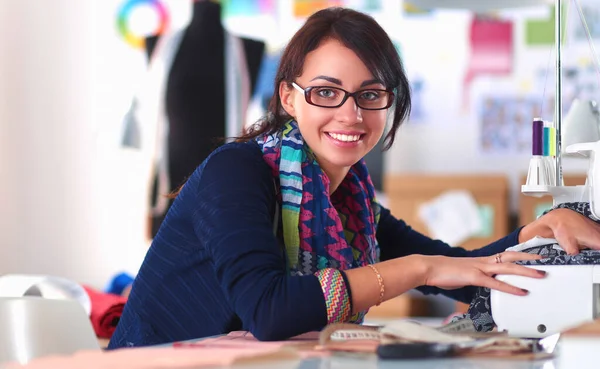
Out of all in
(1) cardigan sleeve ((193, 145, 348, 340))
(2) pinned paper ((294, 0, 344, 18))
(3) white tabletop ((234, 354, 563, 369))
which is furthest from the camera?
(2) pinned paper ((294, 0, 344, 18))

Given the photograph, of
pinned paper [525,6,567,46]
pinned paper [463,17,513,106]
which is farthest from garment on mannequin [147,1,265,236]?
pinned paper [525,6,567,46]

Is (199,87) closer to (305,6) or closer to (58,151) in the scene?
(305,6)

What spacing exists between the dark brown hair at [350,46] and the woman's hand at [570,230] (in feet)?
1.27

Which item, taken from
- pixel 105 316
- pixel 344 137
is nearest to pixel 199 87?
pixel 105 316

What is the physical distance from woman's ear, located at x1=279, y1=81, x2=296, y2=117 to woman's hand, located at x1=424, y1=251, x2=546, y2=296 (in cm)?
52

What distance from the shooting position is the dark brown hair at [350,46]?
1.71 meters

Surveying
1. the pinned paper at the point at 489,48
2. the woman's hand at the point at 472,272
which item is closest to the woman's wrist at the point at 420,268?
the woman's hand at the point at 472,272

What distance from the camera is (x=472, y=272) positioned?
1458 millimetres

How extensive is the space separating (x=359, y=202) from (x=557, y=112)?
0.47 m

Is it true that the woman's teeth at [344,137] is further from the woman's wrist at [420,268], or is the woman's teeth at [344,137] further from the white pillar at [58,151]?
the white pillar at [58,151]

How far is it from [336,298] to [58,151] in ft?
14.7

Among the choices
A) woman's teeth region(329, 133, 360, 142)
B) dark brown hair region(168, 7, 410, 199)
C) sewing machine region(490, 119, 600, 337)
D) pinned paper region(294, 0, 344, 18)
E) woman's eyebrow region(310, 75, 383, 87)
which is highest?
pinned paper region(294, 0, 344, 18)

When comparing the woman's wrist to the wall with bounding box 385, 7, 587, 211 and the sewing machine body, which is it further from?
the wall with bounding box 385, 7, 587, 211

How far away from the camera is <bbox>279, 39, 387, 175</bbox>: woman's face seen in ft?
5.56
